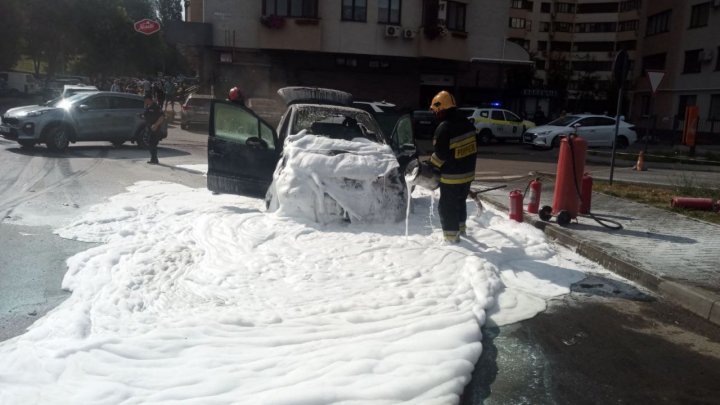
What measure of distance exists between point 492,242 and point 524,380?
351 cm

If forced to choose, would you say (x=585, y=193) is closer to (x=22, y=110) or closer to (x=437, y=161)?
(x=437, y=161)

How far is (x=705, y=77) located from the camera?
3484 cm

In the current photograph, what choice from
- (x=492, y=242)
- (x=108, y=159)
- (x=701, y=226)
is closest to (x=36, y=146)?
(x=108, y=159)

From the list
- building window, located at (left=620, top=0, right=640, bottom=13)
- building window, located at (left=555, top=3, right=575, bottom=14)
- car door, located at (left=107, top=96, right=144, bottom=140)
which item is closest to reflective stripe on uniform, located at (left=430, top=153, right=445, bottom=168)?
car door, located at (left=107, top=96, right=144, bottom=140)

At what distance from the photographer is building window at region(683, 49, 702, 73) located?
118 feet

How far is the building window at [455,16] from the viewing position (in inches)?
1200

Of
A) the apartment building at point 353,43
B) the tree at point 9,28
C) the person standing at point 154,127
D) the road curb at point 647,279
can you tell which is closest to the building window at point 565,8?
the apartment building at point 353,43

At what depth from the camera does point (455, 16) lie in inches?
1211

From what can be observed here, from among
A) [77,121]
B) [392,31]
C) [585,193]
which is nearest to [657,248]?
[585,193]

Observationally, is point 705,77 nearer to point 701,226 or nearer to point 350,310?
point 701,226

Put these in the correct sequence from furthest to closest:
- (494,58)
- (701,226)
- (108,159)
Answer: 1. (494,58)
2. (108,159)
3. (701,226)

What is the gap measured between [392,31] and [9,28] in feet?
85.4

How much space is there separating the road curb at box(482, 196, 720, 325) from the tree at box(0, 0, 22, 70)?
131 ft

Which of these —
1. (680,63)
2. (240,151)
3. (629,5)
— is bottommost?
(240,151)
